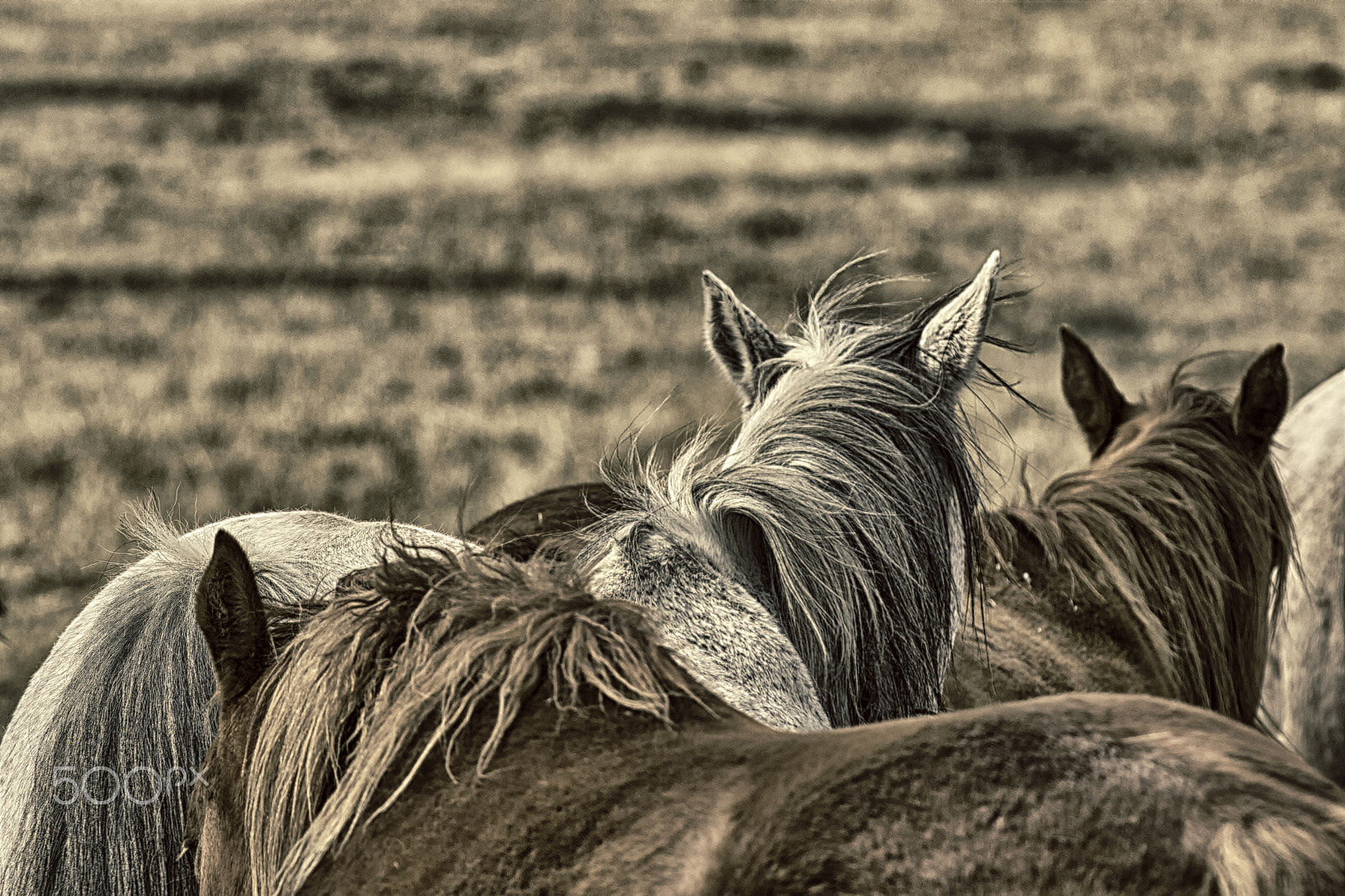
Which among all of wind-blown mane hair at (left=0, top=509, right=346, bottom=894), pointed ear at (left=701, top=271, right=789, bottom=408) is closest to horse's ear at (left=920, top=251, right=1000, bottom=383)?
pointed ear at (left=701, top=271, right=789, bottom=408)

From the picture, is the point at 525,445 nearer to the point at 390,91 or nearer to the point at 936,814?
the point at 936,814

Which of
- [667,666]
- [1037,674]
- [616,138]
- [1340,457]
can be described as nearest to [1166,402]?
[1037,674]

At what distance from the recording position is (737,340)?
2.73 meters

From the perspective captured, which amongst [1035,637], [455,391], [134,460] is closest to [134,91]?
[455,391]

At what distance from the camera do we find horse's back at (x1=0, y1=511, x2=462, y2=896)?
2.22m

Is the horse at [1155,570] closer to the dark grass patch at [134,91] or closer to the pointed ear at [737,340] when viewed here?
the pointed ear at [737,340]

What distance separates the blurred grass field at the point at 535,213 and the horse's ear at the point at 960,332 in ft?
19.4

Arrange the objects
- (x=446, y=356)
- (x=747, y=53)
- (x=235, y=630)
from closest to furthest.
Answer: (x=235, y=630) → (x=446, y=356) → (x=747, y=53)

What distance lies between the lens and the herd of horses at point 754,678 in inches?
39.1

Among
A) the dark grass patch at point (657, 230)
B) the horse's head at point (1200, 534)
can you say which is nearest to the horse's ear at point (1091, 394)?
the horse's head at point (1200, 534)

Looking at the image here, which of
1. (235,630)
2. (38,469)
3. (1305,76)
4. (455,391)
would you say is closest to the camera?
(235,630)

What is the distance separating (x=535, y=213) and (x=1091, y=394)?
17.7 meters

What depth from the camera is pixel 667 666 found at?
1349mm

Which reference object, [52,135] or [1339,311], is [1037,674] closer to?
[1339,311]
